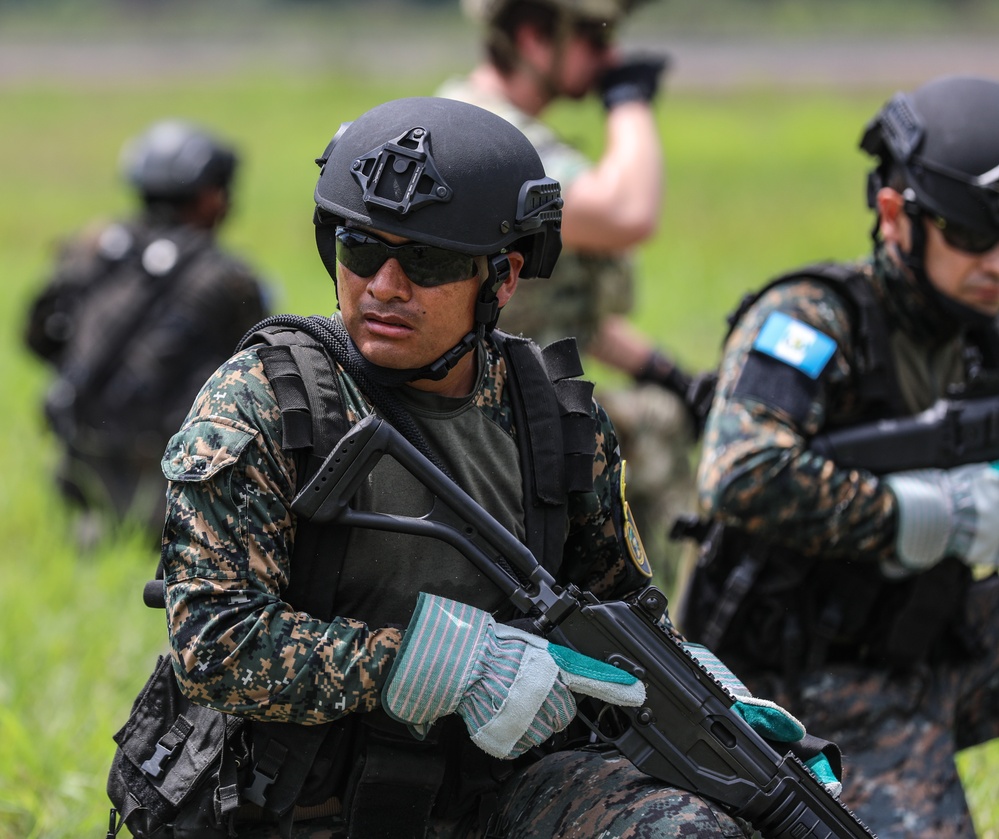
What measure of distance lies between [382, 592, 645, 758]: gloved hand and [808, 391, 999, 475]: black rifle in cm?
138

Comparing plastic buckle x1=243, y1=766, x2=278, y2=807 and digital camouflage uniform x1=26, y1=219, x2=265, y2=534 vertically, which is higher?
plastic buckle x1=243, y1=766, x2=278, y2=807

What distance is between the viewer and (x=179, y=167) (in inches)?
275

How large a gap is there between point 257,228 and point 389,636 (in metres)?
12.8

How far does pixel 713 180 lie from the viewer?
54.1ft

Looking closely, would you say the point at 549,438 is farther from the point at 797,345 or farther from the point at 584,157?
the point at 584,157

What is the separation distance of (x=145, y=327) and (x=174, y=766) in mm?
4379

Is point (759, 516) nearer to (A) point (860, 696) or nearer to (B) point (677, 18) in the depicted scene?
(A) point (860, 696)

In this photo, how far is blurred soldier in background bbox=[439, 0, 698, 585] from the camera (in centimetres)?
519

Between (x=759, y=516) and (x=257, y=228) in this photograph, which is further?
(x=257, y=228)

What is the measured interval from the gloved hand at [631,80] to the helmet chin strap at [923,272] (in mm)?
1967

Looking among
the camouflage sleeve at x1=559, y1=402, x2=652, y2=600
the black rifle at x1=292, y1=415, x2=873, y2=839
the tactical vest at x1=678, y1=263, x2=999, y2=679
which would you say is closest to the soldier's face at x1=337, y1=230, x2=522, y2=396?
the black rifle at x1=292, y1=415, x2=873, y2=839

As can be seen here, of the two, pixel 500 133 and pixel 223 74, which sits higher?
pixel 500 133

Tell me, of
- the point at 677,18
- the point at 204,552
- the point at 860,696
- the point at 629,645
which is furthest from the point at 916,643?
the point at 677,18

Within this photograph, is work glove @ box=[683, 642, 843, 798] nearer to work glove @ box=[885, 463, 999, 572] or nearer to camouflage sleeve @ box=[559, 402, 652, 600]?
camouflage sleeve @ box=[559, 402, 652, 600]
